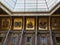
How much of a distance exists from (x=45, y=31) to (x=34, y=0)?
5.13 metres

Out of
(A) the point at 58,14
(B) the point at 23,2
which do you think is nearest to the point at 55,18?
(A) the point at 58,14

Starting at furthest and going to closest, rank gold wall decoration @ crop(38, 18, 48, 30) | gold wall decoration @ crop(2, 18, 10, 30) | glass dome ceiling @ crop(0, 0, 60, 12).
A: gold wall decoration @ crop(2, 18, 10, 30)
gold wall decoration @ crop(38, 18, 48, 30)
glass dome ceiling @ crop(0, 0, 60, 12)

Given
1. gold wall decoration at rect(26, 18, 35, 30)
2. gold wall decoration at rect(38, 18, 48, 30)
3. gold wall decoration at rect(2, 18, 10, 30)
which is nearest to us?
gold wall decoration at rect(38, 18, 48, 30)

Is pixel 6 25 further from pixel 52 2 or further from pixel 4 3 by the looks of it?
pixel 52 2

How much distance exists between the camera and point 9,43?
26391 mm

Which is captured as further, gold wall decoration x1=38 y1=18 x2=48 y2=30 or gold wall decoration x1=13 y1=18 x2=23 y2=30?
gold wall decoration x1=13 y1=18 x2=23 y2=30

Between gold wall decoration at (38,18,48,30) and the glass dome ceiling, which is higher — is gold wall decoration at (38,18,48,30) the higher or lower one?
the lower one

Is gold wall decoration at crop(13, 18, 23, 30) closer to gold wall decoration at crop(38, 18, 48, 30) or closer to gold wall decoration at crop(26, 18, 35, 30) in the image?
gold wall decoration at crop(26, 18, 35, 30)

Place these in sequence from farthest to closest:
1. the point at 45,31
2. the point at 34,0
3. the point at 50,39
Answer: the point at 34,0 < the point at 45,31 < the point at 50,39

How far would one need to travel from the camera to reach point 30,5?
29.5m

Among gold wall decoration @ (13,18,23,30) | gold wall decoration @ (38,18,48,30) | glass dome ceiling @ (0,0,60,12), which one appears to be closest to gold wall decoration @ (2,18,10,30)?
gold wall decoration @ (13,18,23,30)

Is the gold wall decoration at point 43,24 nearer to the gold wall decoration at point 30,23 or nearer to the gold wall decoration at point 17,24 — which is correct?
the gold wall decoration at point 30,23

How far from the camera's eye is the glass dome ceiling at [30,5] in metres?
28.5

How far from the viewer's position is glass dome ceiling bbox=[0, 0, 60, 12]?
93.4ft
